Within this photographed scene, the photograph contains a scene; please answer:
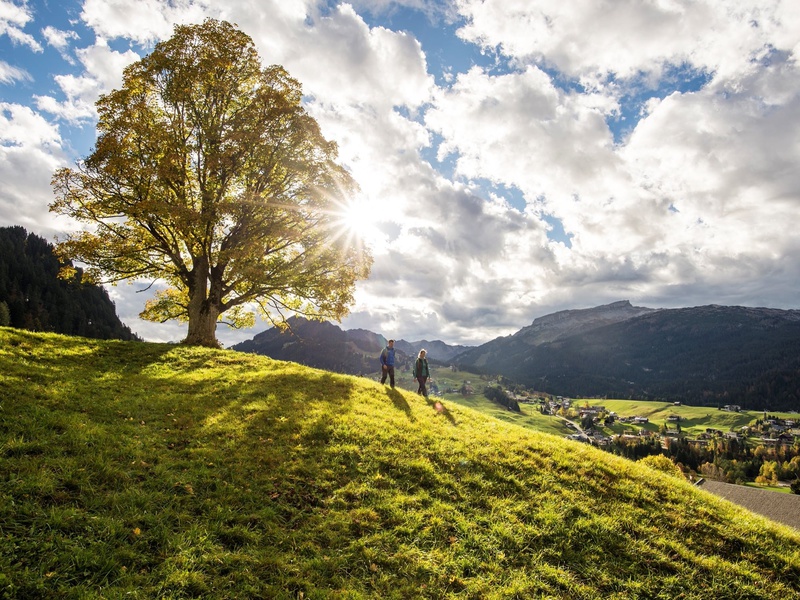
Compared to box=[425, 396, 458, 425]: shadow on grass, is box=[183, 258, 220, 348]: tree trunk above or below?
above

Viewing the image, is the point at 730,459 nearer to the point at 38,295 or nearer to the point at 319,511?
the point at 319,511

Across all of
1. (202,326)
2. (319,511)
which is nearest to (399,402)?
(319,511)

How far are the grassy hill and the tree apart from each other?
11.3 m

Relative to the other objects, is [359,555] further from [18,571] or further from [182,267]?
[182,267]

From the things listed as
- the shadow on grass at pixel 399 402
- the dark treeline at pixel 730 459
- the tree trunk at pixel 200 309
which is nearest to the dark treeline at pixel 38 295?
the tree trunk at pixel 200 309

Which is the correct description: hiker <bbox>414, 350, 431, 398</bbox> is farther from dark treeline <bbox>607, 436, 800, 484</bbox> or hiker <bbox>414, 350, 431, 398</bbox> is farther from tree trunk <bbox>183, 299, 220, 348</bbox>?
dark treeline <bbox>607, 436, 800, 484</bbox>

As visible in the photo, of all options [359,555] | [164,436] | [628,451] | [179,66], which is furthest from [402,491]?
[628,451]

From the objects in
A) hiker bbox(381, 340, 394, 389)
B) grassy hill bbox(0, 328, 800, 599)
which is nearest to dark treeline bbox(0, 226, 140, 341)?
hiker bbox(381, 340, 394, 389)

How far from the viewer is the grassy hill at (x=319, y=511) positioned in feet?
24.8

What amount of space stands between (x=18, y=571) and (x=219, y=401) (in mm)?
10623

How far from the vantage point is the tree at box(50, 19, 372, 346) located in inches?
982

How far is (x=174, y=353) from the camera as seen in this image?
24297 millimetres

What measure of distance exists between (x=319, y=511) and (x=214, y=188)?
23.8 meters

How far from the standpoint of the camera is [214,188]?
26828 mm
